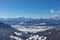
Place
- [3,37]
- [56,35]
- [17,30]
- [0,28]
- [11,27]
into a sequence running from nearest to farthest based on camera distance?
1. [56,35]
2. [3,37]
3. [0,28]
4. [11,27]
5. [17,30]

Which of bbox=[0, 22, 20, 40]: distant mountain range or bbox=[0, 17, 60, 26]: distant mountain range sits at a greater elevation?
bbox=[0, 17, 60, 26]: distant mountain range

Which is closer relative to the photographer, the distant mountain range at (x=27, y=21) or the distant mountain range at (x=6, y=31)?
the distant mountain range at (x=6, y=31)

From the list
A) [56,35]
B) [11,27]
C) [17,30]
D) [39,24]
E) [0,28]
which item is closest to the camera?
[56,35]

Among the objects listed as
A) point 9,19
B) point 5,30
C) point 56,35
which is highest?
point 9,19

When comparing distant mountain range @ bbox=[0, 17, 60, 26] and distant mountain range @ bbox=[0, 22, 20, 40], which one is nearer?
distant mountain range @ bbox=[0, 22, 20, 40]

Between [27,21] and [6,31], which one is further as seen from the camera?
[27,21]

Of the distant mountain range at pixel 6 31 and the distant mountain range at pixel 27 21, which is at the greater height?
the distant mountain range at pixel 27 21

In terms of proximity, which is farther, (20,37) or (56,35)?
(20,37)

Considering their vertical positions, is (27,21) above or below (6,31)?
above

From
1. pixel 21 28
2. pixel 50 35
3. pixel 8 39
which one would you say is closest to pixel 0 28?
pixel 8 39

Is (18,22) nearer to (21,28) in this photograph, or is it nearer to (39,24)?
(21,28)

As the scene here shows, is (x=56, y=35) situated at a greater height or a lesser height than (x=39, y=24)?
lesser
